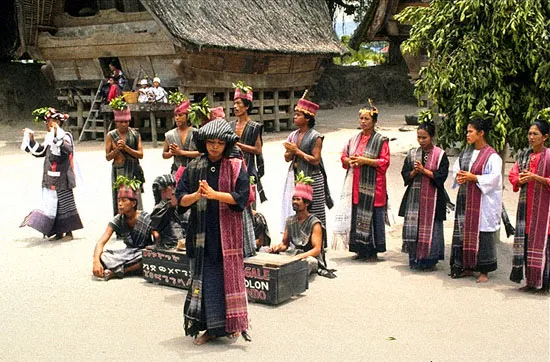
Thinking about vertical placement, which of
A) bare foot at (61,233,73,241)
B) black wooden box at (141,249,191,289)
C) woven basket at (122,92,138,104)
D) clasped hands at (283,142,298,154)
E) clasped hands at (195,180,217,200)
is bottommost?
bare foot at (61,233,73,241)

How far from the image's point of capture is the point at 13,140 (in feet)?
61.6

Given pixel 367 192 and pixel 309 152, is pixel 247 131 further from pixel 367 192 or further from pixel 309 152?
pixel 367 192

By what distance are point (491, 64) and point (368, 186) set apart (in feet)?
5.74

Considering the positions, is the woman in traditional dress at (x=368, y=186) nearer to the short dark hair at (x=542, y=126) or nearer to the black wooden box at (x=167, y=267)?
the short dark hair at (x=542, y=126)

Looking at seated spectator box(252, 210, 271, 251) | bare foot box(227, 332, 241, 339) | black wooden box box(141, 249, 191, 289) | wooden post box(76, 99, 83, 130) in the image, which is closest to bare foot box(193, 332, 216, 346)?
bare foot box(227, 332, 241, 339)

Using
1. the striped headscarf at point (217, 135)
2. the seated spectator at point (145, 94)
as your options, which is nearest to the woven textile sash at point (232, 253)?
the striped headscarf at point (217, 135)

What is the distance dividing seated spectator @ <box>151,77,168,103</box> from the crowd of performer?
8313 millimetres

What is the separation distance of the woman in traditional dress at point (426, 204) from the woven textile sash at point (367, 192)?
360 mm

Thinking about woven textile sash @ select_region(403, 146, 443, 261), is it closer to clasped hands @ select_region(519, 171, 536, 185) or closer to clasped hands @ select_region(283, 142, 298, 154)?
clasped hands @ select_region(519, 171, 536, 185)

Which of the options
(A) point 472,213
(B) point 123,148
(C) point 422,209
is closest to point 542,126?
(A) point 472,213

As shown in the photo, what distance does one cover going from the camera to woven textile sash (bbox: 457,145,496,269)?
259 inches

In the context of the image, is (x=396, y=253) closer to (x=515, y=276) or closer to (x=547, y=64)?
(x=515, y=276)

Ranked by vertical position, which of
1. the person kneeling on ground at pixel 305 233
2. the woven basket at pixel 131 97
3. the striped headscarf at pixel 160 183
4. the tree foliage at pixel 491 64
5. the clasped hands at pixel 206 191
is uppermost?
the tree foliage at pixel 491 64

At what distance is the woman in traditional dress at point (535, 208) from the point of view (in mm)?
6098
